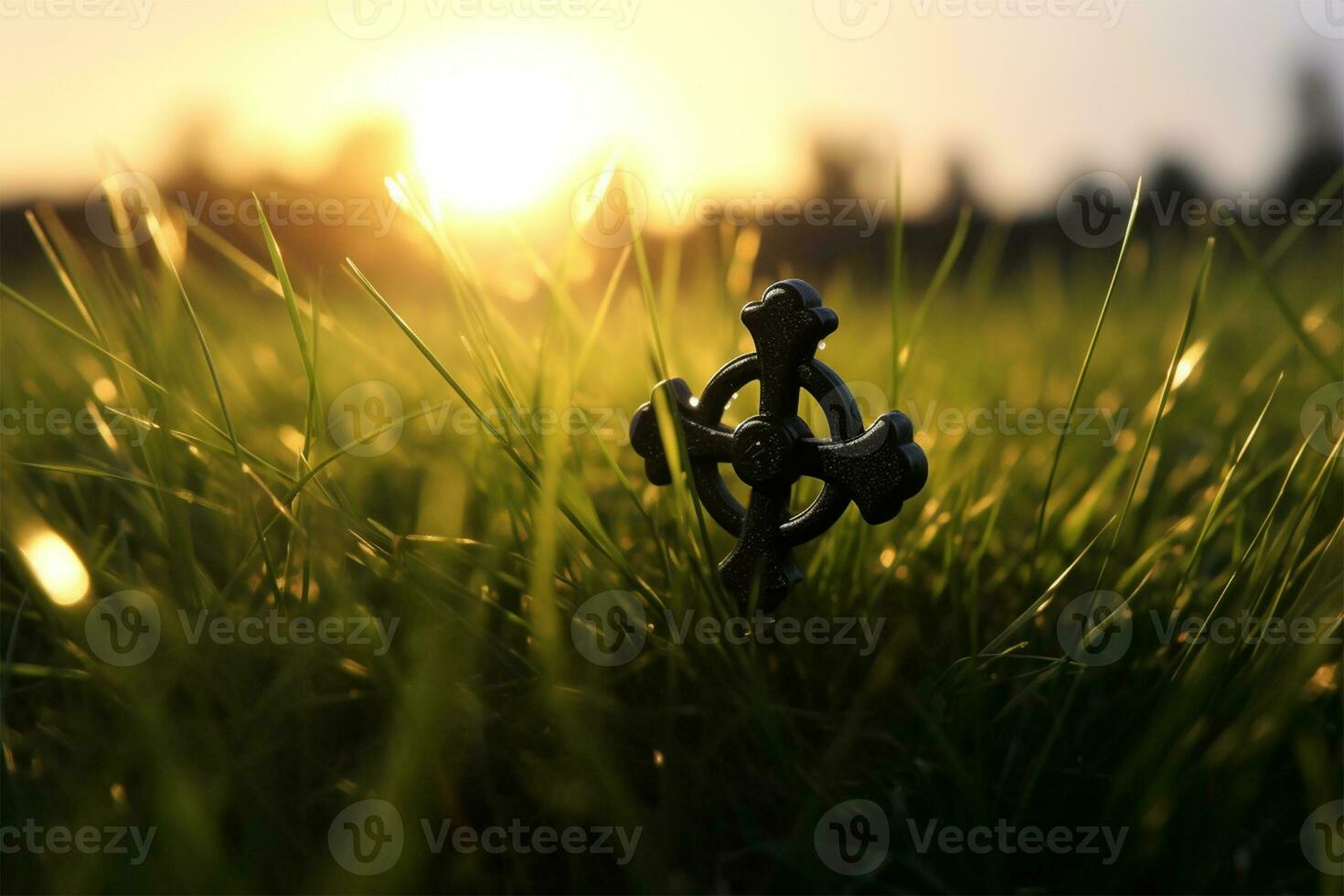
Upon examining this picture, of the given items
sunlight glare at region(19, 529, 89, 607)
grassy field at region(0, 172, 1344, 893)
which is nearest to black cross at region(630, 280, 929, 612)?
grassy field at region(0, 172, 1344, 893)

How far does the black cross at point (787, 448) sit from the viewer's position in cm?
117

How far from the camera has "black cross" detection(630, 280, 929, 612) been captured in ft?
3.85

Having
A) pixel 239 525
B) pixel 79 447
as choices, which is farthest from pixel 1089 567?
pixel 79 447

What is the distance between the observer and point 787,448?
126 centimetres

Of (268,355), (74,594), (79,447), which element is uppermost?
(268,355)

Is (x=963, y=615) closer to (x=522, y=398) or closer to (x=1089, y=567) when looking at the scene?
(x=1089, y=567)

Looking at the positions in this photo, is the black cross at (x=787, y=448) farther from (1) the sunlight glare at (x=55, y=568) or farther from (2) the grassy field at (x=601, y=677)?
(1) the sunlight glare at (x=55, y=568)

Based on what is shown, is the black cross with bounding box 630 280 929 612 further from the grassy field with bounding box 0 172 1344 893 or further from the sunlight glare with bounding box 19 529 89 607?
the sunlight glare with bounding box 19 529 89 607

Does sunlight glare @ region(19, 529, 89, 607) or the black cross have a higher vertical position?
the black cross

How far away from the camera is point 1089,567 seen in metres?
1.59

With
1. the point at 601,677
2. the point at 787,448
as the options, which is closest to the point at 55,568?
the point at 601,677

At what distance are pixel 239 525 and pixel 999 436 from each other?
153 centimetres

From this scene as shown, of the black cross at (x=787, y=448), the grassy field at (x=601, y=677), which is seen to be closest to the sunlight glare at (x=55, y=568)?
the grassy field at (x=601, y=677)

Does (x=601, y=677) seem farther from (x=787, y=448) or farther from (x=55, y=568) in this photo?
(x=55, y=568)
